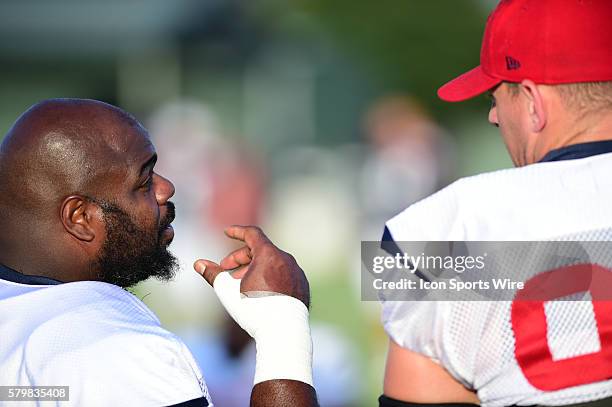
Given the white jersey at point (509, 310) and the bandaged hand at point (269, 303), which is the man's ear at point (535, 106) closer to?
the white jersey at point (509, 310)

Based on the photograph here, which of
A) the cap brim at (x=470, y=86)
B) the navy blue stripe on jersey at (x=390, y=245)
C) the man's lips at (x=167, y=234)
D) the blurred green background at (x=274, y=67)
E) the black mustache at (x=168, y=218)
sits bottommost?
the navy blue stripe on jersey at (x=390, y=245)

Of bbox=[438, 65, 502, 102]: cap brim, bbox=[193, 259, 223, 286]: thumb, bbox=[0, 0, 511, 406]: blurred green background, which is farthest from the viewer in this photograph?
bbox=[0, 0, 511, 406]: blurred green background

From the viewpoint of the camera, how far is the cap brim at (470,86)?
84.9 inches

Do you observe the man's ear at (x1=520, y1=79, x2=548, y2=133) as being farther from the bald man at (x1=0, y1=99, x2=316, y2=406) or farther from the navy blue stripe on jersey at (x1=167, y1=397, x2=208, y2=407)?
the navy blue stripe on jersey at (x1=167, y1=397, x2=208, y2=407)

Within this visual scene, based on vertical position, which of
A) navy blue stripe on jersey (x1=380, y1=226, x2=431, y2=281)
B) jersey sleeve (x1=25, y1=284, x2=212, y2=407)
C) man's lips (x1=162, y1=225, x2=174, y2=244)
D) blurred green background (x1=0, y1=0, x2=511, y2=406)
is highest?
blurred green background (x1=0, y1=0, x2=511, y2=406)

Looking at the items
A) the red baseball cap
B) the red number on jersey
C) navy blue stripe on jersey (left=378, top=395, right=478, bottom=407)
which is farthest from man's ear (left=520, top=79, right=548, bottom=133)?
navy blue stripe on jersey (left=378, top=395, right=478, bottom=407)

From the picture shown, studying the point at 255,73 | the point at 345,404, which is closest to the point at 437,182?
the point at 345,404

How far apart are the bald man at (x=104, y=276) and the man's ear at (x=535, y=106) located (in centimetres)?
66

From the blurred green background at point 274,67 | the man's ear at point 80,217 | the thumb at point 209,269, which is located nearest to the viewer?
the man's ear at point 80,217

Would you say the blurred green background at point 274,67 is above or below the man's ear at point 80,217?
above

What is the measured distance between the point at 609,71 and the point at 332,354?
483 cm

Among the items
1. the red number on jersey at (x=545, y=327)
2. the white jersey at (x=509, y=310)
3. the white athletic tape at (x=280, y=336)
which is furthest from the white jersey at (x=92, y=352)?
the red number on jersey at (x=545, y=327)

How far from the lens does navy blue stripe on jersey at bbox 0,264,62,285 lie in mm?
2252

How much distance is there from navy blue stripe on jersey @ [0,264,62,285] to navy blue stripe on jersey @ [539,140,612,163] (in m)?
1.17
